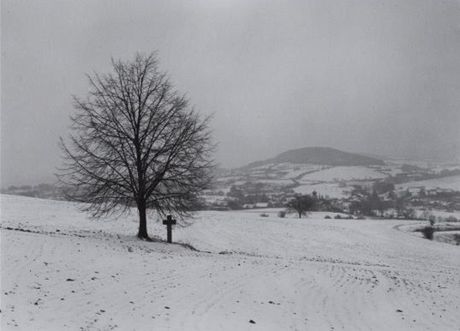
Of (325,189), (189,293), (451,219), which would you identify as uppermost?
(325,189)

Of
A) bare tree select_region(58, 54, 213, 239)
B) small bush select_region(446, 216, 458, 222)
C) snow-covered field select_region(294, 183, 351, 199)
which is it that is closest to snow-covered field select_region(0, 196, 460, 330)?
bare tree select_region(58, 54, 213, 239)

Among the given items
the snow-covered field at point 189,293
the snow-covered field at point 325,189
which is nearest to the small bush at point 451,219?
the snow-covered field at point 325,189

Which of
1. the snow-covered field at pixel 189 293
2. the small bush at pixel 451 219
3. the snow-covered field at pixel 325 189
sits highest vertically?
the snow-covered field at pixel 325 189

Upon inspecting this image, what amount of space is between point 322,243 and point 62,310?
2583cm

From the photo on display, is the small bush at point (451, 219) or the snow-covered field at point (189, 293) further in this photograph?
the small bush at point (451, 219)

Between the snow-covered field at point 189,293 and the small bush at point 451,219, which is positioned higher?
the snow-covered field at point 189,293

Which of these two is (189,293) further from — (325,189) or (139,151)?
(325,189)

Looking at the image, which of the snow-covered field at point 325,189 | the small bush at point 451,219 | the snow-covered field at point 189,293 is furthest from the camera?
the snow-covered field at point 325,189

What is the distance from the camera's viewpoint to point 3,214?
27578 mm

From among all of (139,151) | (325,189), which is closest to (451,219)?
(325,189)

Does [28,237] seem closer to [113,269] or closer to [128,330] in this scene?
[113,269]

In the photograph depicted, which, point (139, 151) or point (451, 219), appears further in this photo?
point (451, 219)

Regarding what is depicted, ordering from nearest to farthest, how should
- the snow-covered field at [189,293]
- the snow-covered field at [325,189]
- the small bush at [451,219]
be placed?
the snow-covered field at [189,293] < the small bush at [451,219] < the snow-covered field at [325,189]

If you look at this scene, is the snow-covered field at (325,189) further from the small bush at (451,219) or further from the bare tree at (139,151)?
the bare tree at (139,151)
